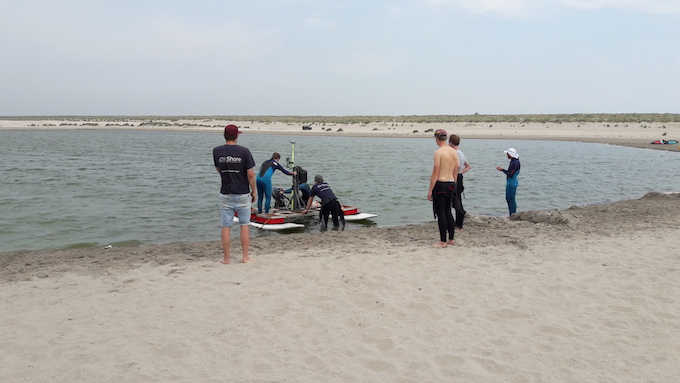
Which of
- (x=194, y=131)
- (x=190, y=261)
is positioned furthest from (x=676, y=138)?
(x=194, y=131)

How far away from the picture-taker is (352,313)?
499cm

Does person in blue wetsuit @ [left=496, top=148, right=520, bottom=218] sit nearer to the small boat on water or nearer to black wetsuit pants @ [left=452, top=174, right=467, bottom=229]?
black wetsuit pants @ [left=452, top=174, right=467, bottom=229]

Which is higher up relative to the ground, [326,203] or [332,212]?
[326,203]

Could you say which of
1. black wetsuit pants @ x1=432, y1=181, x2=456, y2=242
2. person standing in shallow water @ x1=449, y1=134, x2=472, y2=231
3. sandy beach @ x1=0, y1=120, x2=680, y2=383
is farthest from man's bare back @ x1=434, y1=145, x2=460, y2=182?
person standing in shallow water @ x1=449, y1=134, x2=472, y2=231

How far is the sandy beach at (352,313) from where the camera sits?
155 inches

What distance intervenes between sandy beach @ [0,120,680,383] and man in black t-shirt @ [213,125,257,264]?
529 mm

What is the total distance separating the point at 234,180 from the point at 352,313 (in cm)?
266

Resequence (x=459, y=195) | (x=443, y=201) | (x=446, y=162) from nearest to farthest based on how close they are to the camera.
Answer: (x=446, y=162) < (x=443, y=201) < (x=459, y=195)

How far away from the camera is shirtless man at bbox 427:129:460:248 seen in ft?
24.7

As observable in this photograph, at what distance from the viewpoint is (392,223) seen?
1181 centimetres

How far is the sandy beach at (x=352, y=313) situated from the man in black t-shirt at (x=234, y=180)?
53 centimetres

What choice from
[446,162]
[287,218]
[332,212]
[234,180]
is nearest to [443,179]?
[446,162]

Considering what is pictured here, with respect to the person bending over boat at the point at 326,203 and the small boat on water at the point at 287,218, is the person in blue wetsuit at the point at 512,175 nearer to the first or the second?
the small boat on water at the point at 287,218

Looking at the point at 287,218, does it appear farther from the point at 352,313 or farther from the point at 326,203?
the point at 352,313
